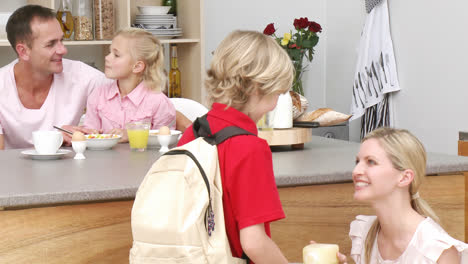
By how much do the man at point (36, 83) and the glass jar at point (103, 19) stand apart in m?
0.77

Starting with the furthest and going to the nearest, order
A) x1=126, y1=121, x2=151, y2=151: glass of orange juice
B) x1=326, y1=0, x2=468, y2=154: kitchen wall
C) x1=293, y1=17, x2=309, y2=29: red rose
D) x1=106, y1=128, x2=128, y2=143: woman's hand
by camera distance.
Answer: x1=293, y1=17, x2=309, y2=29: red rose → x1=326, y1=0, x2=468, y2=154: kitchen wall → x1=106, y1=128, x2=128, y2=143: woman's hand → x1=126, y1=121, x2=151, y2=151: glass of orange juice

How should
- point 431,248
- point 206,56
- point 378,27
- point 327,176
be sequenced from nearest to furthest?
point 431,248 < point 327,176 < point 378,27 < point 206,56

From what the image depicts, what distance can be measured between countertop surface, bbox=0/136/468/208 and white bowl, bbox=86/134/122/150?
0.03m

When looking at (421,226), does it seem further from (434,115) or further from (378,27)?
(378,27)

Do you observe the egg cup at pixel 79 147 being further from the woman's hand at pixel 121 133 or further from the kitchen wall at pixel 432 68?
the kitchen wall at pixel 432 68

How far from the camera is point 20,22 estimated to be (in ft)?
9.29

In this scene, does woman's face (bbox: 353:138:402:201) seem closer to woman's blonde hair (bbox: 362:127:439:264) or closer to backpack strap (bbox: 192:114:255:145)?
woman's blonde hair (bbox: 362:127:439:264)

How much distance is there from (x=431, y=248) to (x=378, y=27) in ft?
8.01

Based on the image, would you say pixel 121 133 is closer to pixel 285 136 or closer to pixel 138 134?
pixel 138 134

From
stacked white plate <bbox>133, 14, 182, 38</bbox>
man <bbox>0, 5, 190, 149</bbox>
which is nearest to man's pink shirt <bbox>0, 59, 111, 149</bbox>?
man <bbox>0, 5, 190, 149</bbox>

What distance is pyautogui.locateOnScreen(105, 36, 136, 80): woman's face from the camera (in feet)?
9.16

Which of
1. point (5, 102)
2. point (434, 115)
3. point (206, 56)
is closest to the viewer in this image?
point (5, 102)

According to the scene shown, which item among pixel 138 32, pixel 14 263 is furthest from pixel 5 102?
pixel 14 263

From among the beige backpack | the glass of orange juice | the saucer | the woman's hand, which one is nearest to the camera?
the beige backpack
